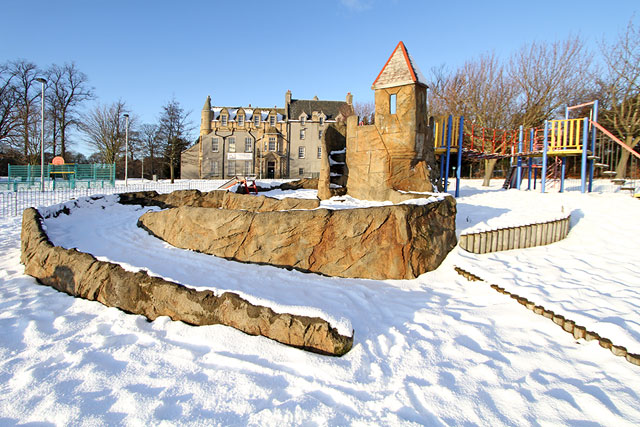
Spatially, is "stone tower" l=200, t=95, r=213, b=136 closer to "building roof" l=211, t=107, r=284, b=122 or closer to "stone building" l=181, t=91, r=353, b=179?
"stone building" l=181, t=91, r=353, b=179

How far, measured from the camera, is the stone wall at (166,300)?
3.63m

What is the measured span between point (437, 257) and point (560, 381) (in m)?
3.44

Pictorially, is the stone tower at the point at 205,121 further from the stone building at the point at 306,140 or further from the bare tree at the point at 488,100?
the bare tree at the point at 488,100

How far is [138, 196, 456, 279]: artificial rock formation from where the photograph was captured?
6.07 metres

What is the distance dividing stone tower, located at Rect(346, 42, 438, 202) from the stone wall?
5797 mm

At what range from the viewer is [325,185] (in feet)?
35.9

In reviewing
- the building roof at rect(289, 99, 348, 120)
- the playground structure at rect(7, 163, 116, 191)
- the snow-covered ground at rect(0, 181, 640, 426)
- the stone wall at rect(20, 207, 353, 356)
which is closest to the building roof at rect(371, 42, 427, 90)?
the snow-covered ground at rect(0, 181, 640, 426)

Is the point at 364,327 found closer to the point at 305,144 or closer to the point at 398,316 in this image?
the point at 398,316

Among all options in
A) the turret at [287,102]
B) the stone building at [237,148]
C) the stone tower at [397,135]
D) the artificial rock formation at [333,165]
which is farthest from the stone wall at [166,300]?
the turret at [287,102]

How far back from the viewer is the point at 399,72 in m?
9.24

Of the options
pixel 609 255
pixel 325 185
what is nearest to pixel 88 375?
pixel 325 185

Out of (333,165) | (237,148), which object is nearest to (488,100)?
(333,165)

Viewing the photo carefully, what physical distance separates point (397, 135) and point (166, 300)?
7103 mm

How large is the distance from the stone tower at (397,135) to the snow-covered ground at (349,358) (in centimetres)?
371
